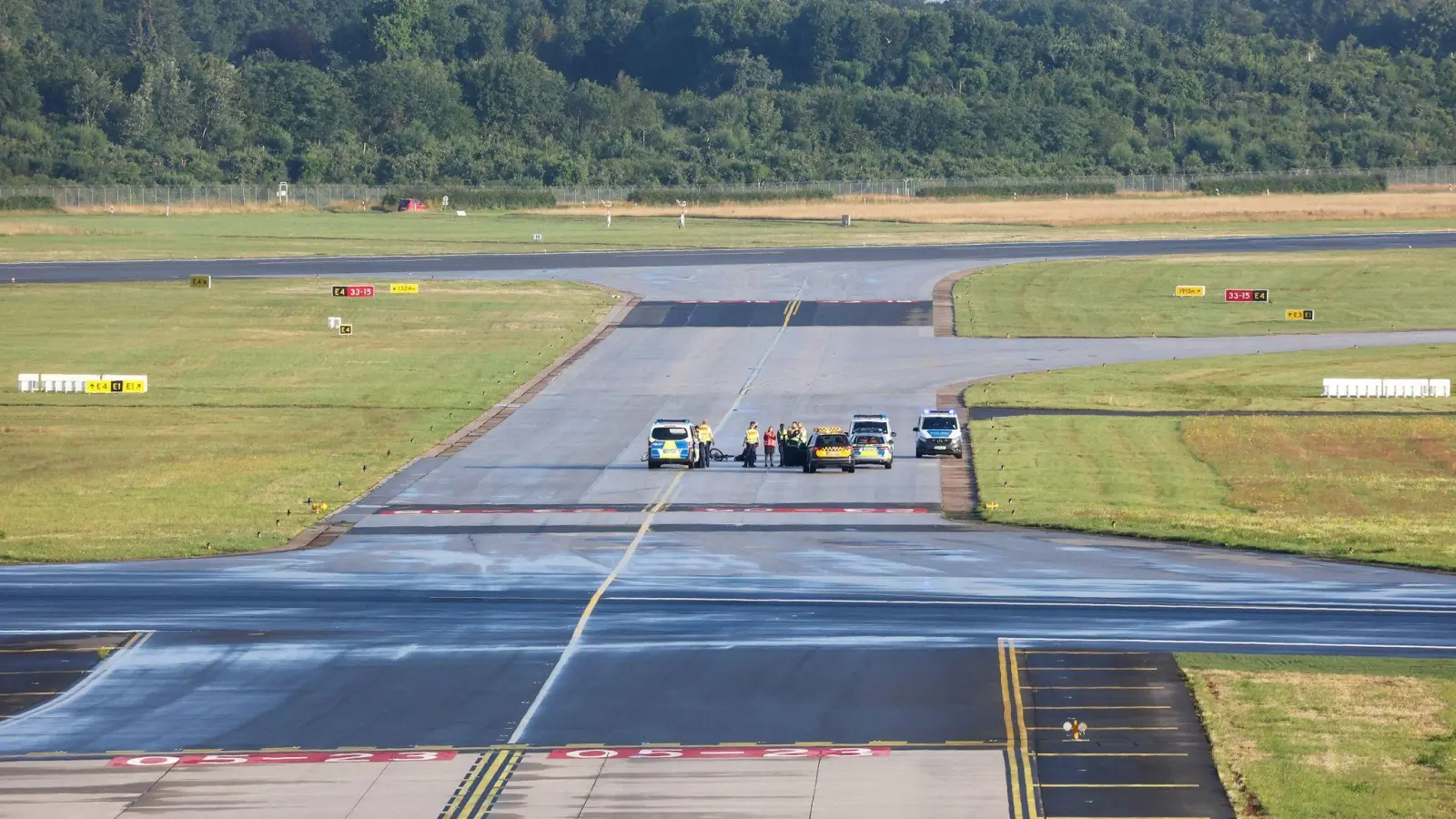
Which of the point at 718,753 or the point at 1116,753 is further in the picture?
the point at 718,753

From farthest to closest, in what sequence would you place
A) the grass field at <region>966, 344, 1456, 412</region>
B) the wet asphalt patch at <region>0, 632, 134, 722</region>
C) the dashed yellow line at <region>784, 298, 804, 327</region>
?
the dashed yellow line at <region>784, 298, 804, 327</region>, the grass field at <region>966, 344, 1456, 412</region>, the wet asphalt patch at <region>0, 632, 134, 722</region>

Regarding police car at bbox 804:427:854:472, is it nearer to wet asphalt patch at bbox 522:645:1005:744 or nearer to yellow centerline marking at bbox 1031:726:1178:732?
wet asphalt patch at bbox 522:645:1005:744

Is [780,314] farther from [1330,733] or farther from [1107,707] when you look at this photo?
[1330,733]

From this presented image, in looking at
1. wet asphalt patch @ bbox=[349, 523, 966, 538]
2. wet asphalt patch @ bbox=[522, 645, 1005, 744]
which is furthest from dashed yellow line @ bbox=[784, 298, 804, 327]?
wet asphalt patch @ bbox=[522, 645, 1005, 744]

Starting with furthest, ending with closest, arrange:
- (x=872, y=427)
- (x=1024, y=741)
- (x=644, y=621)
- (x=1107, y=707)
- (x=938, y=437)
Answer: (x=938, y=437)
(x=872, y=427)
(x=644, y=621)
(x=1107, y=707)
(x=1024, y=741)

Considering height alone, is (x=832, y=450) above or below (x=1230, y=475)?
above

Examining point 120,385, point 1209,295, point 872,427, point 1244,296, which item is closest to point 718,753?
point 872,427

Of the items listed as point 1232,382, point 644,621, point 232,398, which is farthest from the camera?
point 1232,382

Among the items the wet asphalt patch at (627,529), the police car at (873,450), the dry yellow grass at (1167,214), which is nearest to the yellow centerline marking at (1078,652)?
the wet asphalt patch at (627,529)
